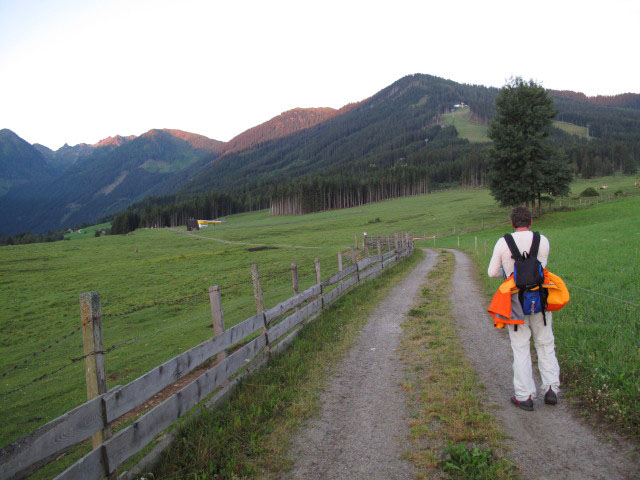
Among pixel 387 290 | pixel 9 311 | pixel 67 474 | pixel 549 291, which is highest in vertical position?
pixel 549 291

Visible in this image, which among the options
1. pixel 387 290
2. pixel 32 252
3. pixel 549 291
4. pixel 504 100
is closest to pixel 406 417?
pixel 549 291

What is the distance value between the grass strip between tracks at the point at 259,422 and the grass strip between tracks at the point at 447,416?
1.56 metres

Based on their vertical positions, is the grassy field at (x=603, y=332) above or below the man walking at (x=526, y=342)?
below

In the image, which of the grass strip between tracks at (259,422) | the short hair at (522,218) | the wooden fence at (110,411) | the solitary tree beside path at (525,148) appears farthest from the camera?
the solitary tree beside path at (525,148)

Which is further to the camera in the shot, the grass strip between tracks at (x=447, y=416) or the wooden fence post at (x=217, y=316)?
the wooden fence post at (x=217, y=316)

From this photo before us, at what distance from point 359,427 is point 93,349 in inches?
136

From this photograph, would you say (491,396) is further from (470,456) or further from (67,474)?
(67,474)

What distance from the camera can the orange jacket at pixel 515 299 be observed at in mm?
5266

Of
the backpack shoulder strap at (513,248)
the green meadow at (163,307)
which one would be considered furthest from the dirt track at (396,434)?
the backpack shoulder strap at (513,248)

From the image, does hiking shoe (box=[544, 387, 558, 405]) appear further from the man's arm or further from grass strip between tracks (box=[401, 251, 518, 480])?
the man's arm

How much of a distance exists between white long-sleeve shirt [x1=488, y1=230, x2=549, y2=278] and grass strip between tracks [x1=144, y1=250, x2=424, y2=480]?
349 cm

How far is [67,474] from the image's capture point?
329cm

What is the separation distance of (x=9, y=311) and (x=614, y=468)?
3229 cm

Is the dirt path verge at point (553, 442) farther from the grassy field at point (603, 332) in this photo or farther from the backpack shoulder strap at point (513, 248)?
the backpack shoulder strap at point (513, 248)
